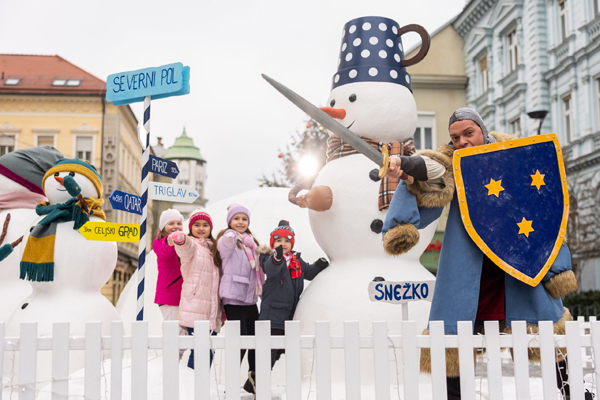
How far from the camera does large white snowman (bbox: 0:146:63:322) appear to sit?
556 centimetres

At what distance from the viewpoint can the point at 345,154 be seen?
529 centimetres

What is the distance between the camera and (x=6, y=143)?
2586 cm

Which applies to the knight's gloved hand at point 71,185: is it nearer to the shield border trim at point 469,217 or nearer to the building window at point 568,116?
the shield border trim at point 469,217

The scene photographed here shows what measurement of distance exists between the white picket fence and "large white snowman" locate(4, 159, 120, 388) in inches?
65.0

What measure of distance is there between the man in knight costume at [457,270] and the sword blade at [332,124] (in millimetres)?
242

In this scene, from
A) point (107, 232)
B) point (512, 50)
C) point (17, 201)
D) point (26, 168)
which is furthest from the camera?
point (512, 50)

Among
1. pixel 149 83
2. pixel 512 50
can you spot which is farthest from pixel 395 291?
pixel 512 50

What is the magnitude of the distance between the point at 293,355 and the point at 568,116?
16.9 meters

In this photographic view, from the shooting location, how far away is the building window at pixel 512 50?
19703mm

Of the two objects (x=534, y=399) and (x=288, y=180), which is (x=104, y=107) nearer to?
(x=288, y=180)

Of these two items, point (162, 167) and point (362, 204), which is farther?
point (362, 204)

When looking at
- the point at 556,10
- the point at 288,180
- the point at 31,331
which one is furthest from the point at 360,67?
the point at 556,10

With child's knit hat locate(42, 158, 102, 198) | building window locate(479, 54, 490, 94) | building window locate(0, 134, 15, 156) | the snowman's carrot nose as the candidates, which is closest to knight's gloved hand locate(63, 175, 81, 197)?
child's knit hat locate(42, 158, 102, 198)

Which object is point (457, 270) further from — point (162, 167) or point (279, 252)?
point (162, 167)
